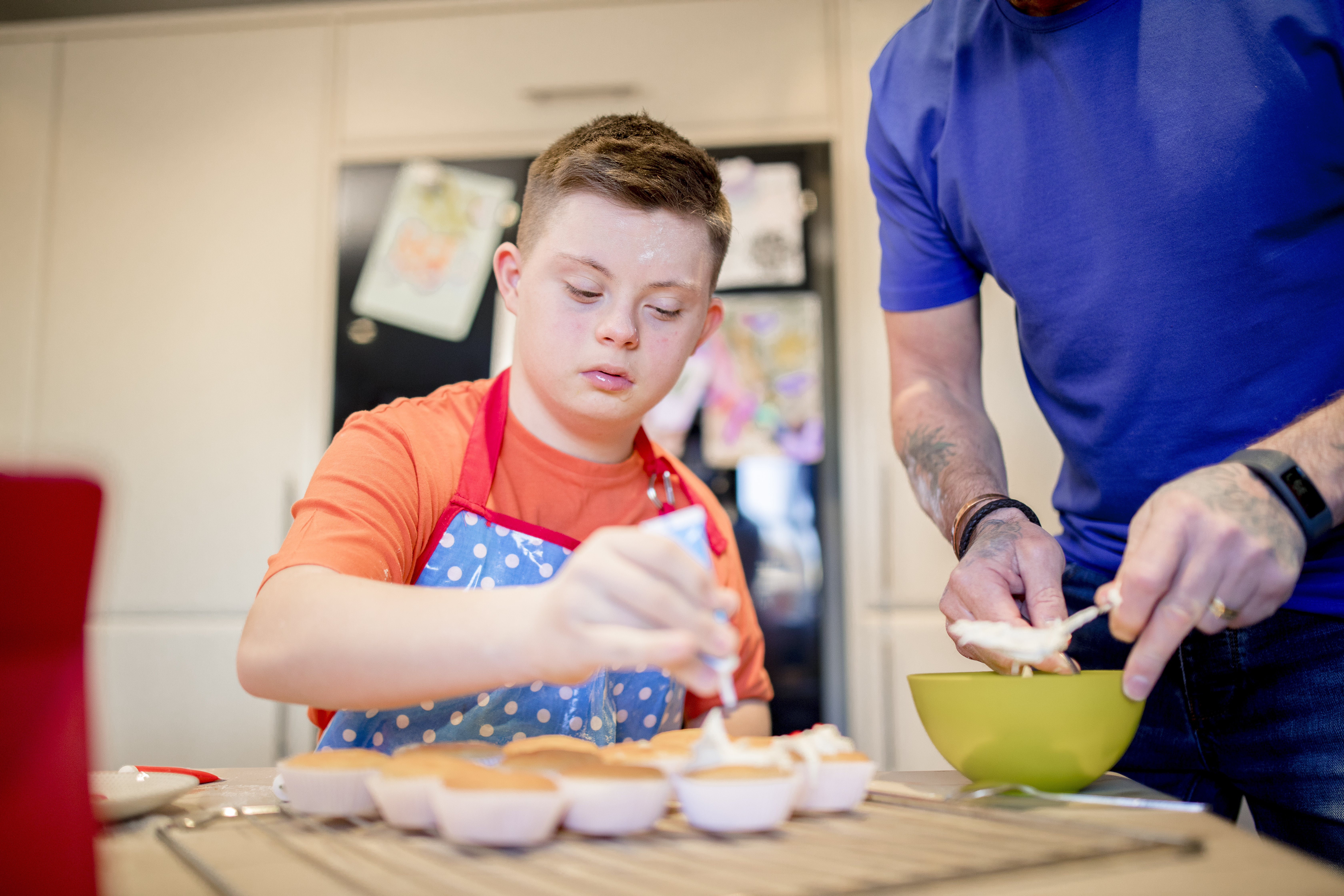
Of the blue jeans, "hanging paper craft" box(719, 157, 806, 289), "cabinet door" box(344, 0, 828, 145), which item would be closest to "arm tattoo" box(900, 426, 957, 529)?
the blue jeans

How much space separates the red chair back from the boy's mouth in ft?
2.01

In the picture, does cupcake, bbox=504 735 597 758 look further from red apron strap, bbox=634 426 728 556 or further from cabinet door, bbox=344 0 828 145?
cabinet door, bbox=344 0 828 145

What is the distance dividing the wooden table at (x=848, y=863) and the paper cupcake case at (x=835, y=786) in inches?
0.6

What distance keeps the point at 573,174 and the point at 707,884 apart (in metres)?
0.80

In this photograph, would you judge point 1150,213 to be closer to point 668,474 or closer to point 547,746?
point 668,474

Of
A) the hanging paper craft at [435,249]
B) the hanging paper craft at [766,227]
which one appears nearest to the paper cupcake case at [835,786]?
the hanging paper craft at [766,227]

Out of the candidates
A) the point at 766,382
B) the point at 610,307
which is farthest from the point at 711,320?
the point at 766,382

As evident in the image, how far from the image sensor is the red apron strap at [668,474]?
3.78ft

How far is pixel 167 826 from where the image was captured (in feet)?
2.04

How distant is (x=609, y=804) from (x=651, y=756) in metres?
0.10

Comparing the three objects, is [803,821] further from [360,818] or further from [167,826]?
[167,826]

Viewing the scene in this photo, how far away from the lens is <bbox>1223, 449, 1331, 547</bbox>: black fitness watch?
736 mm

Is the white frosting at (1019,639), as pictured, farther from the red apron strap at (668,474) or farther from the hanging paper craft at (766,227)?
the hanging paper craft at (766,227)

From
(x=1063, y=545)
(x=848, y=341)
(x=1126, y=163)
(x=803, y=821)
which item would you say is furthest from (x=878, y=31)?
(x=803, y=821)
